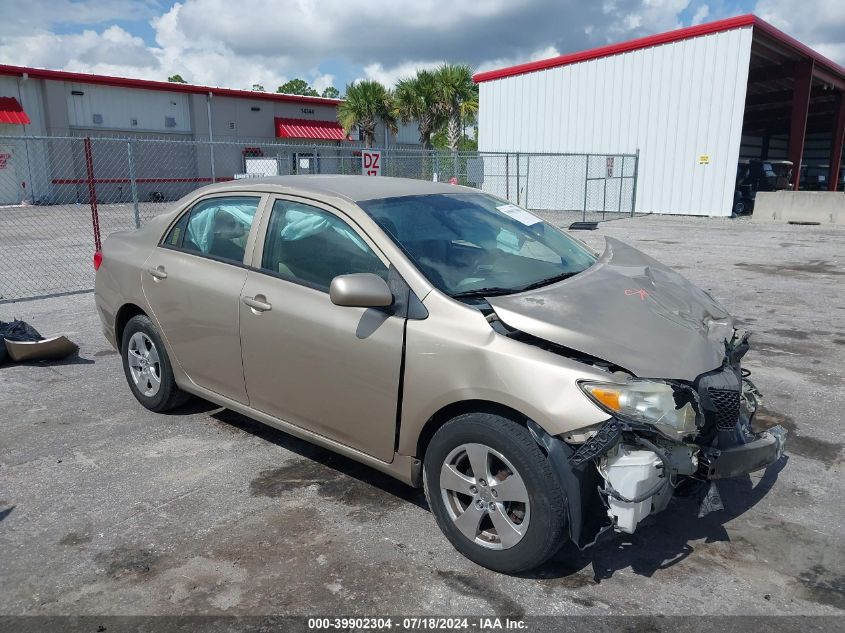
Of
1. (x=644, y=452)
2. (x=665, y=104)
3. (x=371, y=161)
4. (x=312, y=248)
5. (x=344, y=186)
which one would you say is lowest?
(x=644, y=452)

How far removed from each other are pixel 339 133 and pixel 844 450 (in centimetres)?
3698

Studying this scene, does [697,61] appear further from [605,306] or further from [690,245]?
[605,306]

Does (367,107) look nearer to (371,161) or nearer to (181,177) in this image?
(181,177)

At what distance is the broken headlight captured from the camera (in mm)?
2660

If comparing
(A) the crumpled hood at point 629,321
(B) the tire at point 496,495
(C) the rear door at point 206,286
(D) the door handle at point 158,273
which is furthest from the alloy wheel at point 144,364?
(A) the crumpled hood at point 629,321

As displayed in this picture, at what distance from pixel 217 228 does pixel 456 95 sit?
103ft

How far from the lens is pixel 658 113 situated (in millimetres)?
23453

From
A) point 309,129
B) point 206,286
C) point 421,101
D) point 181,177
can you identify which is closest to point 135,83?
point 181,177

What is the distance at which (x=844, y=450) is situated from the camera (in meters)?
4.21

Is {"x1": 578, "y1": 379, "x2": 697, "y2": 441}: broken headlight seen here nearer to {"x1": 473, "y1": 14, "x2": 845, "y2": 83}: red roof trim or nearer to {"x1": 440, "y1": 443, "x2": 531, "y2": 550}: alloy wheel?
{"x1": 440, "y1": 443, "x2": 531, "y2": 550}: alloy wheel

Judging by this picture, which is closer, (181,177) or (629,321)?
(629,321)

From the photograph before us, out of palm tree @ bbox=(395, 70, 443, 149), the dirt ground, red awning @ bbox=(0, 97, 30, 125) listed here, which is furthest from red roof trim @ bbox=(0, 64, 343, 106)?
the dirt ground

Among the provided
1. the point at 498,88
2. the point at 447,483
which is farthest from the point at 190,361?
the point at 498,88

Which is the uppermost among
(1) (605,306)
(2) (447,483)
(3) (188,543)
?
(1) (605,306)
